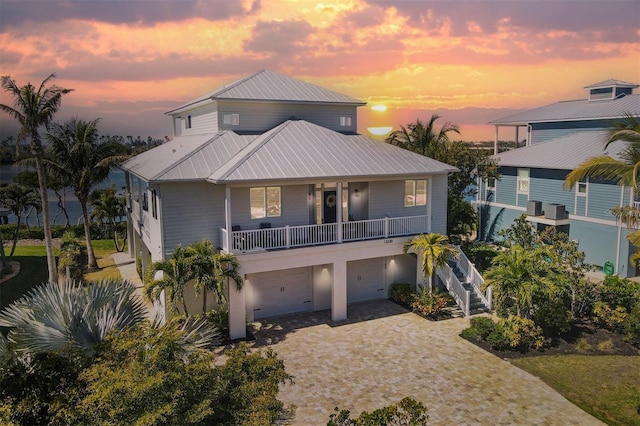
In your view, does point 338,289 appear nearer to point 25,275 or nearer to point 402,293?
point 402,293

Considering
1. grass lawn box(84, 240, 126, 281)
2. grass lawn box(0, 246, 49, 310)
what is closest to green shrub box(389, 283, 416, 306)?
grass lawn box(84, 240, 126, 281)

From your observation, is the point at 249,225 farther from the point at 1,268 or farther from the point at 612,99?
the point at 612,99

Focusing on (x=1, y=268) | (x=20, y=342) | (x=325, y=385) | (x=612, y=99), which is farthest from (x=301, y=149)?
(x=612, y=99)

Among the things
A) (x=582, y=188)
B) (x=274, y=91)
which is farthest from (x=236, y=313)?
(x=582, y=188)

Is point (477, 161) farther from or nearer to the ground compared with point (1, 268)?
farther from the ground

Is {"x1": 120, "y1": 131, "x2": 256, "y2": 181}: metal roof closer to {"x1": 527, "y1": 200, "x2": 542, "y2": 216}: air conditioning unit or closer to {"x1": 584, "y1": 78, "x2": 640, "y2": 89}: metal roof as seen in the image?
{"x1": 527, "y1": 200, "x2": 542, "y2": 216}: air conditioning unit

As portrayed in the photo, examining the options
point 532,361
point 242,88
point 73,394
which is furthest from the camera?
point 242,88
